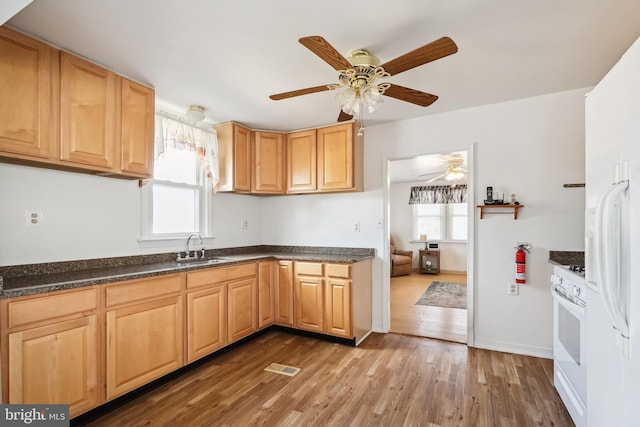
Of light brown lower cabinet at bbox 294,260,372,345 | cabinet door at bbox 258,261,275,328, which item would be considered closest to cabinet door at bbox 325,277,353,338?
light brown lower cabinet at bbox 294,260,372,345

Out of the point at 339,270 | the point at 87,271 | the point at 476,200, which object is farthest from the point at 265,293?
the point at 476,200

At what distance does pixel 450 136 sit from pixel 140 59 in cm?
294

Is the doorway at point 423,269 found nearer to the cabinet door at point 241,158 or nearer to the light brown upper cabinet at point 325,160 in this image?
the light brown upper cabinet at point 325,160

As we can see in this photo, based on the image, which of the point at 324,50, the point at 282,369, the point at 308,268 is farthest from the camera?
the point at 308,268

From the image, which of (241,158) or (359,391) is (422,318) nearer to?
(359,391)

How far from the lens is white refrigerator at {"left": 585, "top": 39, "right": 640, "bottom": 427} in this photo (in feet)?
3.67

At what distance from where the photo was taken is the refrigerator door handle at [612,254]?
118cm

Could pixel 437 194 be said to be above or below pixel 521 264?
above

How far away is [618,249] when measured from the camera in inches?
47.4

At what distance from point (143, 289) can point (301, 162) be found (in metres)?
2.23

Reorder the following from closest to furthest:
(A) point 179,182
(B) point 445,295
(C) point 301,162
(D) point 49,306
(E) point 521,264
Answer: (D) point 49,306 → (E) point 521,264 → (A) point 179,182 → (C) point 301,162 → (B) point 445,295

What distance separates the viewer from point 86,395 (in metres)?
1.99

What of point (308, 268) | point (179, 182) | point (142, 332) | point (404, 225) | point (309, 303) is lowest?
point (309, 303)

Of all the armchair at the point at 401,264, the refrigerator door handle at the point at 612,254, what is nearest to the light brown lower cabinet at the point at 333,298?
the refrigerator door handle at the point at 612,254
